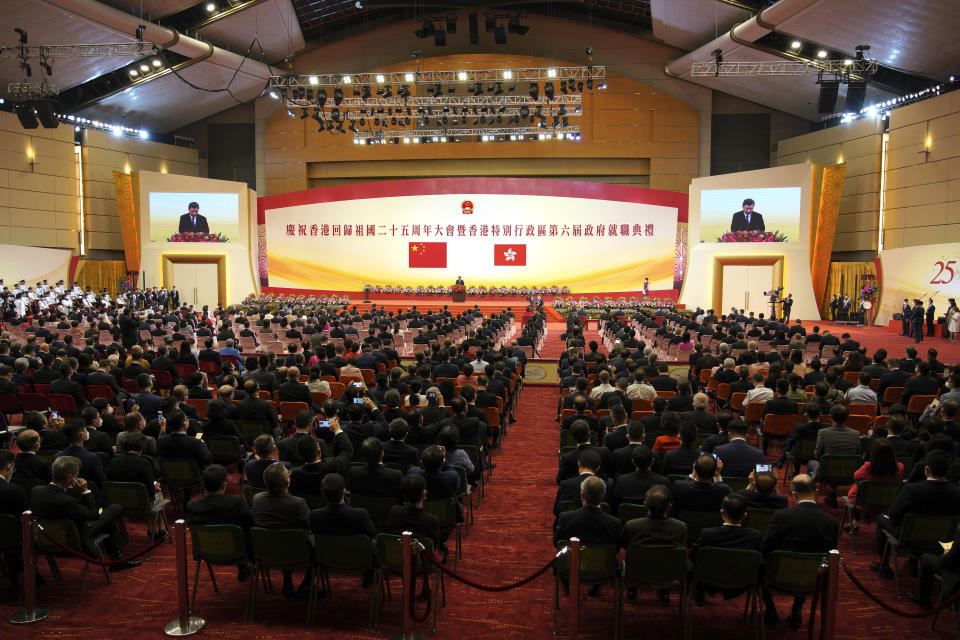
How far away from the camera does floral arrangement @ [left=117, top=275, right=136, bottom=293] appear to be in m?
24.8

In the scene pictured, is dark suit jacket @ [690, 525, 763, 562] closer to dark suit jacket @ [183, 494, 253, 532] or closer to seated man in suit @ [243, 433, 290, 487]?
dark suit jacket @ [183, 494, 253, 532]


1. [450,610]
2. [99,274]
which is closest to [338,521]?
[450,610]

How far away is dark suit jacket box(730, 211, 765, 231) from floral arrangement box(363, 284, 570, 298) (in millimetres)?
6472

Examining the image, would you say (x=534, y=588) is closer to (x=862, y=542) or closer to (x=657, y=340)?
(x=862, y=542)

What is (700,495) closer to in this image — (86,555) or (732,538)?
(732,538)

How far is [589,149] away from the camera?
29.8m

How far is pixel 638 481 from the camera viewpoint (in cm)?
466

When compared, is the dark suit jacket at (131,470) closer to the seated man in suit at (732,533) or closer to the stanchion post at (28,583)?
the stanchion post at (28,583)

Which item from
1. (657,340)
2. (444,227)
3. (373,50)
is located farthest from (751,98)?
(657,340)

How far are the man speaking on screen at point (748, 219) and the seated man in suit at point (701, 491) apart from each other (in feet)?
69.0

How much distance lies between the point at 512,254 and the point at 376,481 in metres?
22.4

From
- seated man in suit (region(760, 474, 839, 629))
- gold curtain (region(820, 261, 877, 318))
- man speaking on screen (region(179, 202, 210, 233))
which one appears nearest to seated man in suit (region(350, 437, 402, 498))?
seated man in suit (region(760, 474, 839, 629))

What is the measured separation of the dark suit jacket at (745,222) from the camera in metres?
23.4

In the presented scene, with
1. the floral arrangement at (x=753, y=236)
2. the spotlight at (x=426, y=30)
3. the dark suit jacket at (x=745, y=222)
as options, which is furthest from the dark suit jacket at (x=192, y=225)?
the dark suit jacket at (x=745, y=222)
